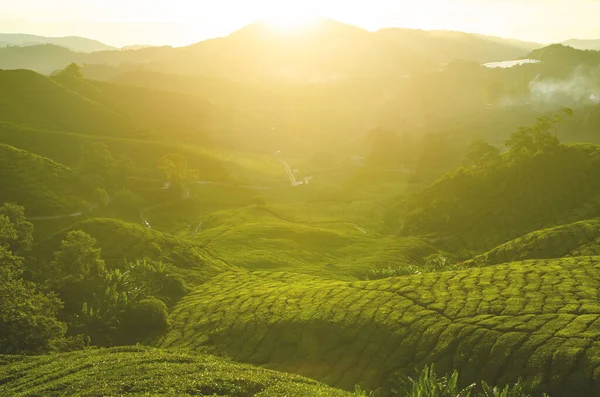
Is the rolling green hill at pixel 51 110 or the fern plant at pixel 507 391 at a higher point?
the rolling green hill at pixel 51 110

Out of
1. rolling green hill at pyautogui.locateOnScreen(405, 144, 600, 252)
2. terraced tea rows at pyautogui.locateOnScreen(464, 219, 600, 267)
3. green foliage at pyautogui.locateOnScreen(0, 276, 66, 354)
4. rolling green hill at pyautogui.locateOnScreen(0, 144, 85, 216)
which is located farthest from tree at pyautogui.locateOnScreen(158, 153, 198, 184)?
terraced tea rows at pyautogui.locateOnScreen(464, 219, 600, 267)

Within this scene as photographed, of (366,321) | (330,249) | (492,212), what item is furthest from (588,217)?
(366,321)

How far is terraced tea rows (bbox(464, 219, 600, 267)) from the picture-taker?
68.1m

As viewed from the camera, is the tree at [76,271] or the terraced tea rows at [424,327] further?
the tree at [76,271]

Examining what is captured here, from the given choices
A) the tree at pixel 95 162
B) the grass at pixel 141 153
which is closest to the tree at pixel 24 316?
the tree at pixel 95 162

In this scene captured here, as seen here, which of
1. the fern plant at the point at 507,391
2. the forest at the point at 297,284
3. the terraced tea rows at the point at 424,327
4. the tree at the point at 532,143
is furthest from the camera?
the tree at the point at 532,143

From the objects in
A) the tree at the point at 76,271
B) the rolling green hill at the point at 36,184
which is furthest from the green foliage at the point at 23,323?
the rolling green hill at the point at 36,184

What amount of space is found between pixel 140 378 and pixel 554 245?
200ft

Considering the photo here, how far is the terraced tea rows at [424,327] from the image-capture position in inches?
1476

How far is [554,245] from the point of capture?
7075cm

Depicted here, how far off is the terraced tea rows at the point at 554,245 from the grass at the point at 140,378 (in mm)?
47766

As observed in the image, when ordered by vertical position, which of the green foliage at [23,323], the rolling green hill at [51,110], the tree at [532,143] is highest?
the rolling green hill at [51,110]

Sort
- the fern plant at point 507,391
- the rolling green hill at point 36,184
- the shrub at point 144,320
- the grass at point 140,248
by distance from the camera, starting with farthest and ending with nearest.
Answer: the rolling green hill at point 36,184, the grass at point 140,248, the shrub at point 144,320, the fern plant at point 507,391

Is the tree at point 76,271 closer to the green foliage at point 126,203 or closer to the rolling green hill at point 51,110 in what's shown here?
the green foliage at point 126,203
